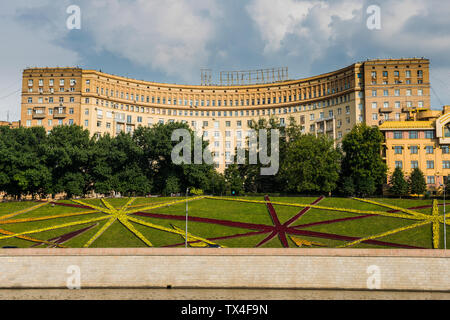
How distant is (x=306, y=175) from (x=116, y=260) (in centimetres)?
3640

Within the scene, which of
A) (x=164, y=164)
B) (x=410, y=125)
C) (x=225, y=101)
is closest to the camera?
(x=164, y=164)

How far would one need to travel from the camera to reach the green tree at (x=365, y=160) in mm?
66312

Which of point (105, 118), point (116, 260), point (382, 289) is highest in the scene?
point (105, 118)

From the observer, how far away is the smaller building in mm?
69375

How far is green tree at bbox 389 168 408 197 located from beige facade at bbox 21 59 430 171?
1718cm

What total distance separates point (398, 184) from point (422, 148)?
29.1 feet

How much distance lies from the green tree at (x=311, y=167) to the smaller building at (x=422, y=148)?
10994 millimetres

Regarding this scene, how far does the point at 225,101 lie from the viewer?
3989 inches

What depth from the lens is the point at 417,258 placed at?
36031 millimetres

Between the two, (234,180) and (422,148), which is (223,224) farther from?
(422,148)

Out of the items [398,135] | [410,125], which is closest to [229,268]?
[398,135]
